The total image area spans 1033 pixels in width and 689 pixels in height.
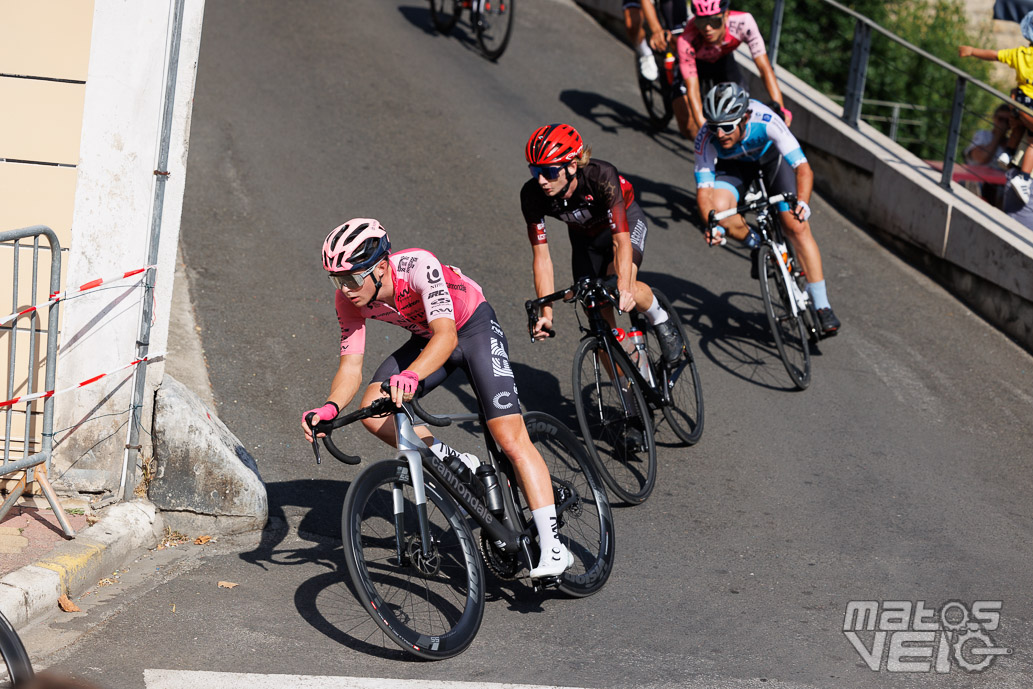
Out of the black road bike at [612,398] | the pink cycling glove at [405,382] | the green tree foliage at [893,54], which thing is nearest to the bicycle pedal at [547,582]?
the black road bike at [612,398]

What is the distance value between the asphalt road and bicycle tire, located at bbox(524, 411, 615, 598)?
0.20 meters

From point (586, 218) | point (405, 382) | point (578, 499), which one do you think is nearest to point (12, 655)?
point (405, 382)

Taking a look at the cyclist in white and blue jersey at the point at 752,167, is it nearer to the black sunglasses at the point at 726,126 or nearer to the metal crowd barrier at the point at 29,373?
the black sunglasses at the point at 726,126

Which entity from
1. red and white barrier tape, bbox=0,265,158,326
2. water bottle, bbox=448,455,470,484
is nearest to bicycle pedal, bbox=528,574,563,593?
water bottle, bbox=448,455,470,484

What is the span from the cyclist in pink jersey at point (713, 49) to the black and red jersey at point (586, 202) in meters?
4.09

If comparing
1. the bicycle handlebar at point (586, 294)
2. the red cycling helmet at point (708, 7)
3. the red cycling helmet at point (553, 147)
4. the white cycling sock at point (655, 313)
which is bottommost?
the white cycling sock at point (655, 313)

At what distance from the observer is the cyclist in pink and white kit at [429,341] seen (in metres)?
4.69

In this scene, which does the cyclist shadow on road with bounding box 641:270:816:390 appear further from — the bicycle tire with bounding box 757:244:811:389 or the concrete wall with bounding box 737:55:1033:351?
the concrete wall with bounding box 737:55:1033:351

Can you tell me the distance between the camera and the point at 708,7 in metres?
10.2

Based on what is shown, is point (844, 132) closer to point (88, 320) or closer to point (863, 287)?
point (863, 287)

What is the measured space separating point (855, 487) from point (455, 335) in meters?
3.33

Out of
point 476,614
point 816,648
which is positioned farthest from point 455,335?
point 816,648

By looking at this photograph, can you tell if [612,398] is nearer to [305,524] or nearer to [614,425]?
[614,425]

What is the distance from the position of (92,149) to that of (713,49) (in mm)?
7037
